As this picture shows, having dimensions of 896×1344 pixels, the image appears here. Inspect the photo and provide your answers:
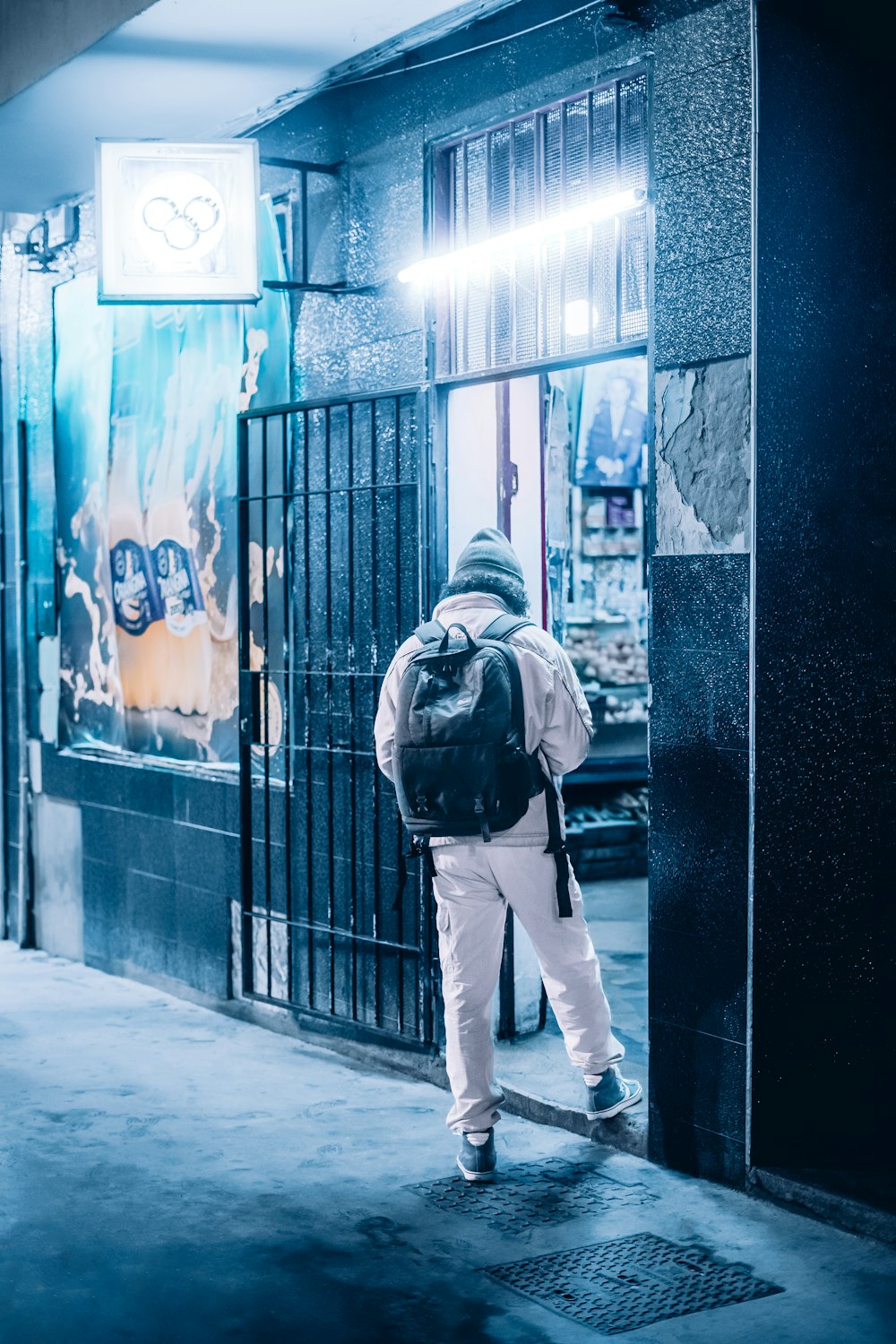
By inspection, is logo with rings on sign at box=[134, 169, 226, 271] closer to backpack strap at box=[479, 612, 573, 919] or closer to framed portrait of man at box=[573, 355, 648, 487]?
backpack strap at box=[479, 612, 573, 919]

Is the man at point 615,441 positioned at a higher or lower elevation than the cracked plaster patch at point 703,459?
higher

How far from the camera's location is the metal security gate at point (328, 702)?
7102 mm

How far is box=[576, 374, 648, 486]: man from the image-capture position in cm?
1073

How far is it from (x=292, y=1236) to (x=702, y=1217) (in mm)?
1301

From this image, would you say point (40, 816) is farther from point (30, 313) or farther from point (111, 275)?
point (111, 275)

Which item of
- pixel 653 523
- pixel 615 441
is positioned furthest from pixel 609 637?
pixel 653 523

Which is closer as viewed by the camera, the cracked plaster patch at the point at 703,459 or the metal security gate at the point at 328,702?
the cracked plaster patch at the point at 703,459

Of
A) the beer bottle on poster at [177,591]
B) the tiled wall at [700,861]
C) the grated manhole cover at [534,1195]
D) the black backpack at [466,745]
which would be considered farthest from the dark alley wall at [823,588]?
the beer bottle on poster at [177,591]

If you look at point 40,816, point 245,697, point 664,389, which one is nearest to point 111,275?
point 245,697

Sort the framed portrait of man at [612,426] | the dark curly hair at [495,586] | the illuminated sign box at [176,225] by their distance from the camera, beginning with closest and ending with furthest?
the dark curly hair at [495,586] < the illuminated sign box at [176,225] < the framed portrait of man at [612,426]

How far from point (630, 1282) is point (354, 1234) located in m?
0.91

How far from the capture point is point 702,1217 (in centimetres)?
519

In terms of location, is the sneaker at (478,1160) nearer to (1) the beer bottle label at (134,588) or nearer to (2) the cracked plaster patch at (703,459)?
(2) the cracked plaster patch at (703,459)

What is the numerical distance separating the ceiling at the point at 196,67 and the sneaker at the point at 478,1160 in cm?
426
